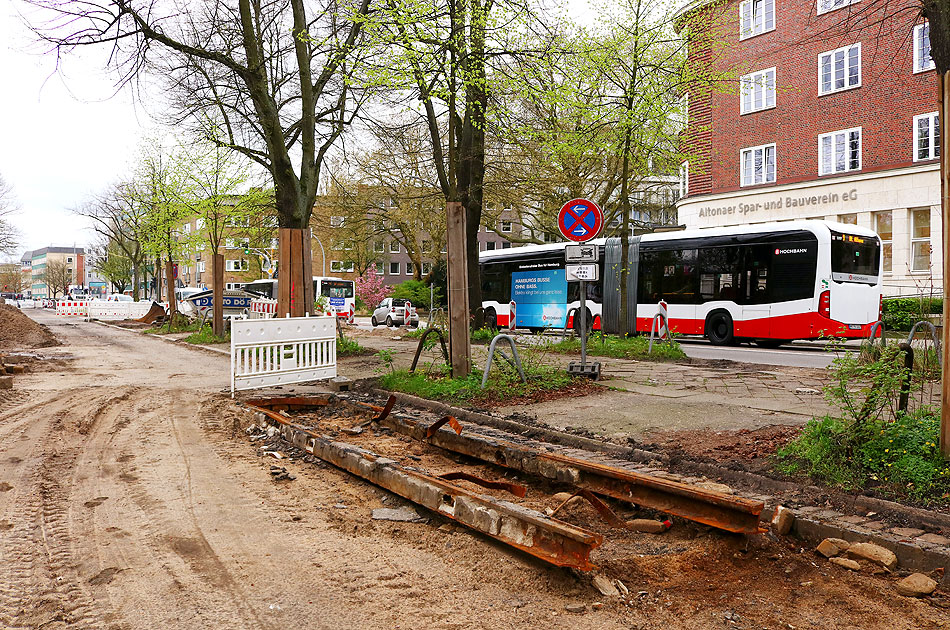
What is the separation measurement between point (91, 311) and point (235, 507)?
45.9 meters

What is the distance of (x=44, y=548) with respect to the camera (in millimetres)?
4086

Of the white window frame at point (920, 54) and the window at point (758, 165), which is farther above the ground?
the white window frame at point (920, 54)

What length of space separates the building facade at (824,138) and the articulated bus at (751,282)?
10.8 feet

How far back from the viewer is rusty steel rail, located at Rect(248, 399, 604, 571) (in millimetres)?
3604

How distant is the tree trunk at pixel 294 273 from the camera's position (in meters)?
14.7

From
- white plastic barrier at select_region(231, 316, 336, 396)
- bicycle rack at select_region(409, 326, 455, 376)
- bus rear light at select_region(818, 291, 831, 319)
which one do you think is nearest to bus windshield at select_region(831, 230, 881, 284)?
bus rear light at select_region(818, 291, 831, 319)

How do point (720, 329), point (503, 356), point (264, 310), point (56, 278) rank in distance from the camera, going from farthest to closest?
1. point (56, 278)
2. point (264, 310)
3. point (720, 329)
4. point (503, 356)

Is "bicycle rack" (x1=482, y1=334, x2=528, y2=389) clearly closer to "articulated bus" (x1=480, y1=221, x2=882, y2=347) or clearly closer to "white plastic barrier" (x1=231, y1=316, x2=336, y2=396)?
"white plastic barrier" (x1=231, y1=316, x2=336, y2=396)

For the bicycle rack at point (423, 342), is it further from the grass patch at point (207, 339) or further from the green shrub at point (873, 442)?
the grass patch at point (207, 339)

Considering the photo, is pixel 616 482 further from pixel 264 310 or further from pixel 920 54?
pixel 920 54

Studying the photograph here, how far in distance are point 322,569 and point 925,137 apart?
99.6ft

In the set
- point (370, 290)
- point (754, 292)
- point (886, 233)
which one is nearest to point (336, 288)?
point (370, 290)

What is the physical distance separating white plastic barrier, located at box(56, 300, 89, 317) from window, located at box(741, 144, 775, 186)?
130 ft

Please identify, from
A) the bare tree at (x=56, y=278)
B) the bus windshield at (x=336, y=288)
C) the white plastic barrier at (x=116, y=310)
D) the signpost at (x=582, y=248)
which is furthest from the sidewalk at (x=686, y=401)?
the bare tree at (x=56, y=278)
